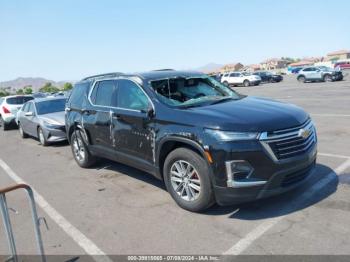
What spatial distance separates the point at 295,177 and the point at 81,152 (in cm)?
472

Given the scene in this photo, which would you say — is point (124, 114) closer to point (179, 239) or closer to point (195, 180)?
point (195, 180)

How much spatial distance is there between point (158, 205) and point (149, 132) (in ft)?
3.47

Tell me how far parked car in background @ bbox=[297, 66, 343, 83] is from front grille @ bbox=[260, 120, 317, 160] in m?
32.2

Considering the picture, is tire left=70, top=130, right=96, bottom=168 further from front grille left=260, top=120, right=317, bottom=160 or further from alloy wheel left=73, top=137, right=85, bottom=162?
front grille left=260, top=120, right=317, bottom=160

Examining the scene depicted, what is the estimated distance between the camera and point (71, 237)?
4625 millimetres

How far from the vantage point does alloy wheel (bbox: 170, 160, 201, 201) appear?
4883 mm

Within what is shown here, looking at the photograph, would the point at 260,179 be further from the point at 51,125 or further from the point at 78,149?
the point at 51,125

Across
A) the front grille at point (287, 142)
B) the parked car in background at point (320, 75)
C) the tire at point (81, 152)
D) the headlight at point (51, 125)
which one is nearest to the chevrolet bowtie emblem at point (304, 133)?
the front grille at point (287, 142)

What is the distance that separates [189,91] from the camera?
19.0ft

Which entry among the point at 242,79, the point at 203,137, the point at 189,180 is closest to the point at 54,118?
the point at 189,180

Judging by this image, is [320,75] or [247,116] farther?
[320,75]

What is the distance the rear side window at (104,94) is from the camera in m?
6.44

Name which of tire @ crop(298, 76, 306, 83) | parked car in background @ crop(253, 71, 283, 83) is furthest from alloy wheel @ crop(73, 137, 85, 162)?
parked car in background @ crop(253, 71, 283, 83)

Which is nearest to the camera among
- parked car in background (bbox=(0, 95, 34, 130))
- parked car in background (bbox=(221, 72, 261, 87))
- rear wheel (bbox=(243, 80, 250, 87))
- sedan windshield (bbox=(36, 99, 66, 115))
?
sedan windshield (bbox=(36, 99, 66, 115))
